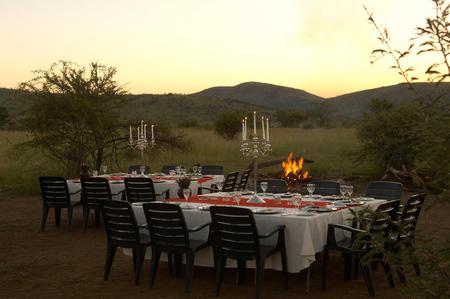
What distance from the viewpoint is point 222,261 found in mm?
6148

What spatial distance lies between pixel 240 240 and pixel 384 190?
3051mm

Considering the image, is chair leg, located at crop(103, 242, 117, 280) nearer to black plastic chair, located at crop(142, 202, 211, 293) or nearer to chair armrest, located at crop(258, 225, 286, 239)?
black plastic chair, located at crop(142, 202, 211, 293)

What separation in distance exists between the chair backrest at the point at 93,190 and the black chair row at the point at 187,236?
9.81 feet

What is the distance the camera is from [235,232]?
5.97 meters

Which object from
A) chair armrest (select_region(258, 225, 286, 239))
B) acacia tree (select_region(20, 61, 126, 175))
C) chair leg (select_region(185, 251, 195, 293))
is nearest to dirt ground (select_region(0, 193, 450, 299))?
chair leg (select_region(185, 251, 195, 293))

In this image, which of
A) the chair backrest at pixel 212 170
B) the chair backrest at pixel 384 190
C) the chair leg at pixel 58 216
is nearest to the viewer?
the chair backrest at pixel 384 190

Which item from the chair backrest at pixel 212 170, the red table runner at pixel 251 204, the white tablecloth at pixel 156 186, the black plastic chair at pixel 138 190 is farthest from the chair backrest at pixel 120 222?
the chair backrest at pixel 212 170

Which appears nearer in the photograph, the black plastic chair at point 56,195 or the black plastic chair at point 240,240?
the black plastic chair at point 240,240

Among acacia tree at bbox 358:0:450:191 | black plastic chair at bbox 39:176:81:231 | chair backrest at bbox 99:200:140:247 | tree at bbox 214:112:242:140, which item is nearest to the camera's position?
acacia tree at bbox 358:0:450:191

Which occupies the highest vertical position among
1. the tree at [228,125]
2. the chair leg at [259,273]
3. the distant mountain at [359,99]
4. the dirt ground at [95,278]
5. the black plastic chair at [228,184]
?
the distant mountain at [359,99]

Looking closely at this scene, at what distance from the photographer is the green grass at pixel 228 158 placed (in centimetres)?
1650

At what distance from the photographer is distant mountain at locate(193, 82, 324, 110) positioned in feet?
349

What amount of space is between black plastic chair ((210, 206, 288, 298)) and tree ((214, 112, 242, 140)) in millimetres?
27293

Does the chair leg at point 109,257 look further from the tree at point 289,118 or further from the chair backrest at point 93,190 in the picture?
the tree at point 289,118
